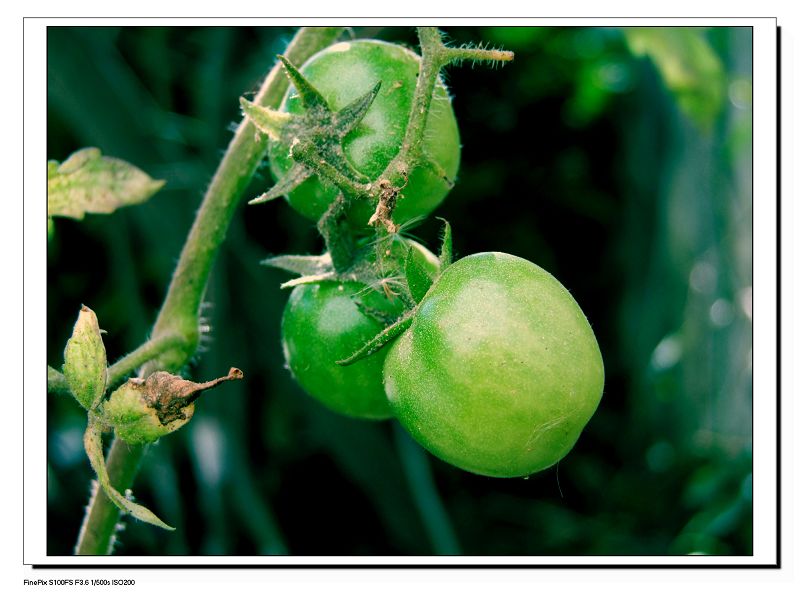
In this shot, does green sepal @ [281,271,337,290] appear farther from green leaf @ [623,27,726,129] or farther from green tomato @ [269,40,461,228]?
green leaf @ [623,27,726,129]

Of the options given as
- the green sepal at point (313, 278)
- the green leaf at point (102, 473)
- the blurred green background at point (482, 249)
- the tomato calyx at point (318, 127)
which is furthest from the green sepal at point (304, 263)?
the blurred green background at point (482, 249)

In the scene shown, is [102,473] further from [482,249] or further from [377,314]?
[482,249]

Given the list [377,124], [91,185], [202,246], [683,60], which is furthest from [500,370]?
[683,60]

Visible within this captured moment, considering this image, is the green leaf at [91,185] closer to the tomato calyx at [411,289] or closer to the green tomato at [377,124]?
the green tomato at [377,124]

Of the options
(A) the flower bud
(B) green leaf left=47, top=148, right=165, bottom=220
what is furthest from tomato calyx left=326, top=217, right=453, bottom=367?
(B) green leaf left=47, top=148, right=165, bottom=220
